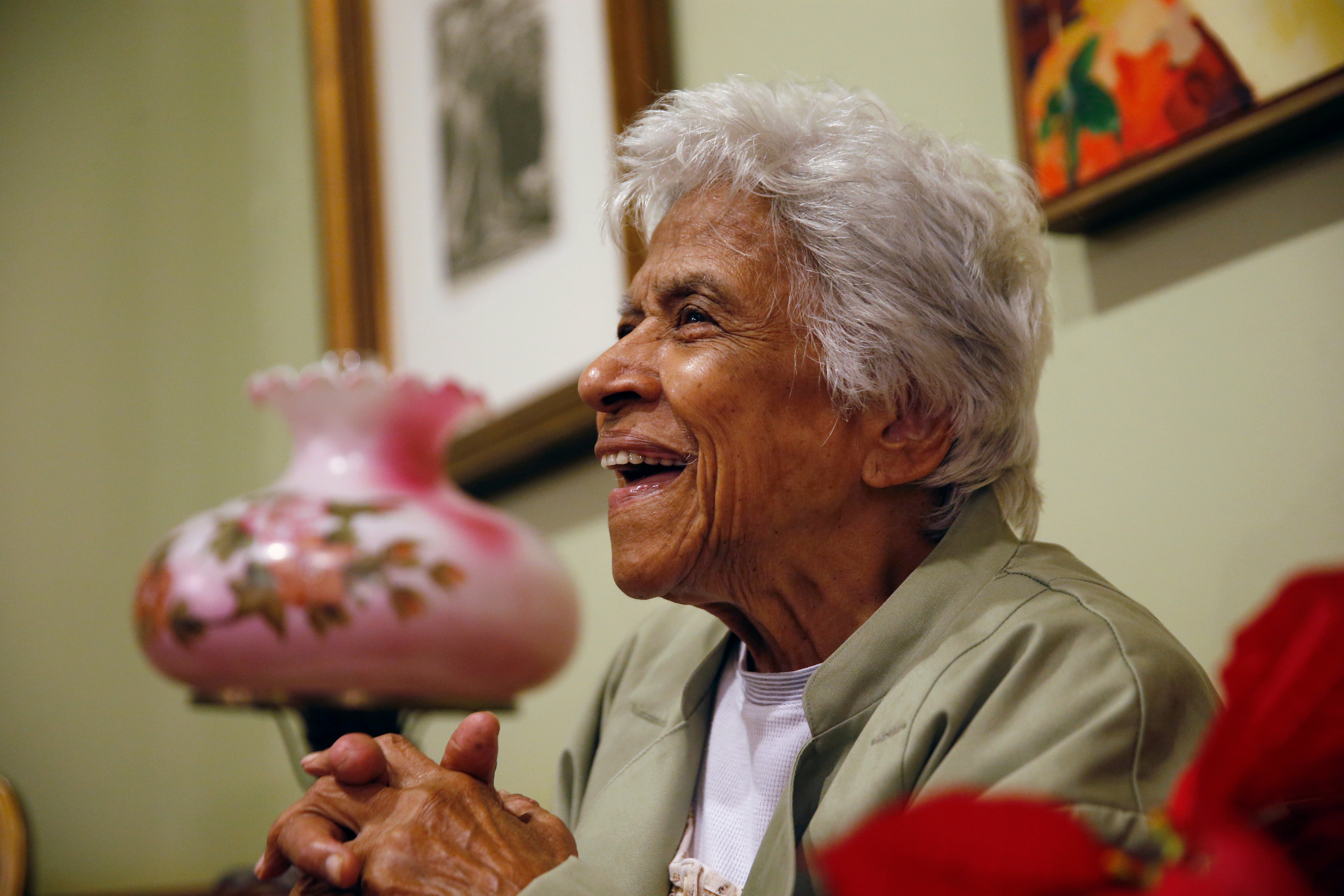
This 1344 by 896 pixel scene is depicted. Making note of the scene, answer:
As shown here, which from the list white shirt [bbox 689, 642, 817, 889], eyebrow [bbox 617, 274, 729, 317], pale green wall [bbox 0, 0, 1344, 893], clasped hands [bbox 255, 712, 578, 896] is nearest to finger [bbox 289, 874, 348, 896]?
clasped hands [bbox 255, 712, 578, 896]

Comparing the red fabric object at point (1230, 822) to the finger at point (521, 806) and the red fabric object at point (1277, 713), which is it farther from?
the finger at point (521, 806)

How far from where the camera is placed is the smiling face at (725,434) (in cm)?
132

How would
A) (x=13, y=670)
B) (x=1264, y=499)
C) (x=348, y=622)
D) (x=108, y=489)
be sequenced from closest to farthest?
(x=1264, y=499) → (x=348, y=622) → (x=13, y=670) → (x=108, y=489)

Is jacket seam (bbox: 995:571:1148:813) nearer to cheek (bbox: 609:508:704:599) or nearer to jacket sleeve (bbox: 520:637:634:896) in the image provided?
cheek (bbox: 609:508:704:599)

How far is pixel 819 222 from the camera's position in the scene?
1362 millimetres

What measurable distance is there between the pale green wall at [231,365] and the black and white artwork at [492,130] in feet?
1.26

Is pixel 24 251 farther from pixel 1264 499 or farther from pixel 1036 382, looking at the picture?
pixel 1264 499

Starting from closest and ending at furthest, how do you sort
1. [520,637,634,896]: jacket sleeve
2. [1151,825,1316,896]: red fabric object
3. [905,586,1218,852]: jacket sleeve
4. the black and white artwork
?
[1151,825,1316,896]: red fabric object < [905,586,1218,852]: jacket sleeve < [520,637,634,896]: jacket sleeve < the black and white artwork

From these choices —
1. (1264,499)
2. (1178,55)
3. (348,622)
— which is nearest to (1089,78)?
(1178,55)

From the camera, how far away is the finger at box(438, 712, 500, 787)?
122cm

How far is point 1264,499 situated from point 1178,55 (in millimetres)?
469

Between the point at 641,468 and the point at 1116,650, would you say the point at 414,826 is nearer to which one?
the point at 641,468

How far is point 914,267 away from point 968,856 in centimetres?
87

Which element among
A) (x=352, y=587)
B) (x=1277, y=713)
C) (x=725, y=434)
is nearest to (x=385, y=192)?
(x=352, y=587)
